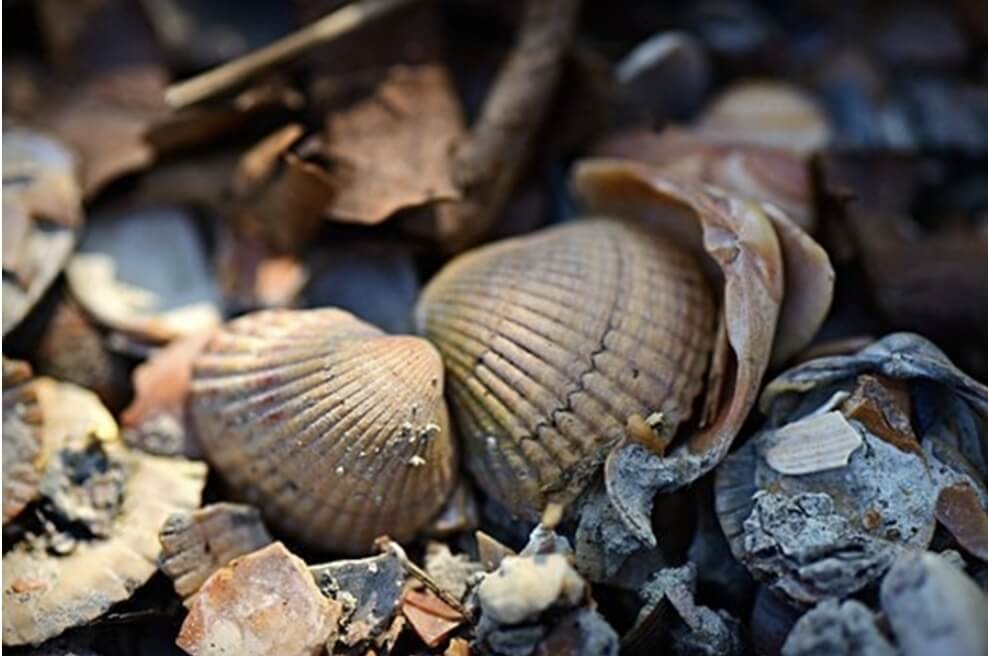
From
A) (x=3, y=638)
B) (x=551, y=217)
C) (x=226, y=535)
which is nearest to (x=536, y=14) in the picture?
(x=551, y=217)

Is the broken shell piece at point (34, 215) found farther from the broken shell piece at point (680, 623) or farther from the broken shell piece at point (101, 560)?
the broken shell piece at point (680, 623)

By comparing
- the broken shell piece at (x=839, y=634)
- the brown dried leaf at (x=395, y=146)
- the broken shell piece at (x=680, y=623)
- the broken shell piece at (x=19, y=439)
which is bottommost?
the broken shell piece at (x=680, y=623)

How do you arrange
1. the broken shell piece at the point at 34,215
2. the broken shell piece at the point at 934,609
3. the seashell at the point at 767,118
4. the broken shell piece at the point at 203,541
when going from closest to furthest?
the broken shell piece at the point at 934,609
the broken shell piece at the point at 203,541
the broken shell piece at the point at 34,215
the seashell at the point at 767,118

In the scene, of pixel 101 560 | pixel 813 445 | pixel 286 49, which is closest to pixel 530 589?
pixel 813 445

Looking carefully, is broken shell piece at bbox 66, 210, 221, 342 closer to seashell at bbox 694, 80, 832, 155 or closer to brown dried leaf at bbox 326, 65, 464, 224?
brown dried leaf at bbox 326, 65, 464, 224

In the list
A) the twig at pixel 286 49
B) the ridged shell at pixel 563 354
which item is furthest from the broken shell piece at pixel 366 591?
the twig at pixel 286 49

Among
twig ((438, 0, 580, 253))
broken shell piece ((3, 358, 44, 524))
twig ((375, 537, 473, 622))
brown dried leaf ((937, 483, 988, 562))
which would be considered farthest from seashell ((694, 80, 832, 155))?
broken shell piece ((3, 358, 44, 524))
